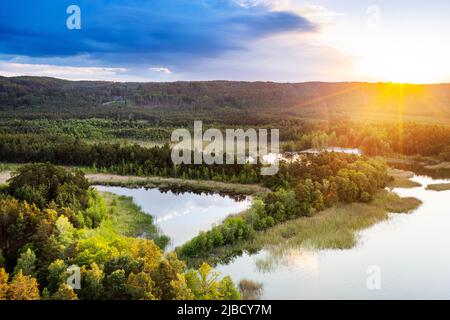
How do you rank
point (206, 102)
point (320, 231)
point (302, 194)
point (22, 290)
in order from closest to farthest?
point (22, 290) < point (320, 231) < point (302, 194) < point (206, 102)

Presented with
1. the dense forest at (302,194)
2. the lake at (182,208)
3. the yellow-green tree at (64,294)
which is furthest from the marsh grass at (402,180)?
the yellow-green tree at (64,294)

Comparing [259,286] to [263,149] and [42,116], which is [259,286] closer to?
[263,149]

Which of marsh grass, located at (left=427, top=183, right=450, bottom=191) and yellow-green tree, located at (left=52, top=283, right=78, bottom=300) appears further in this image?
marsh grass, located at (left=427, top=183, right=450, bottom=191)

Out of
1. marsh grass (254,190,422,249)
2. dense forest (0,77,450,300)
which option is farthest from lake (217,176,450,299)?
dense forest (0,77,450,300)

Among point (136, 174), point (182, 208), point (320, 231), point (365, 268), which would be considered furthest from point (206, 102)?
point (365, 268)

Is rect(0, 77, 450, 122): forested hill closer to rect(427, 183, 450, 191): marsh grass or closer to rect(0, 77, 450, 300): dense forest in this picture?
rect(0, 77, 450, 300): dense forest

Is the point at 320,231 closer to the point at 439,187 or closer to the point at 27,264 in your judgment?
the point at 27,264
